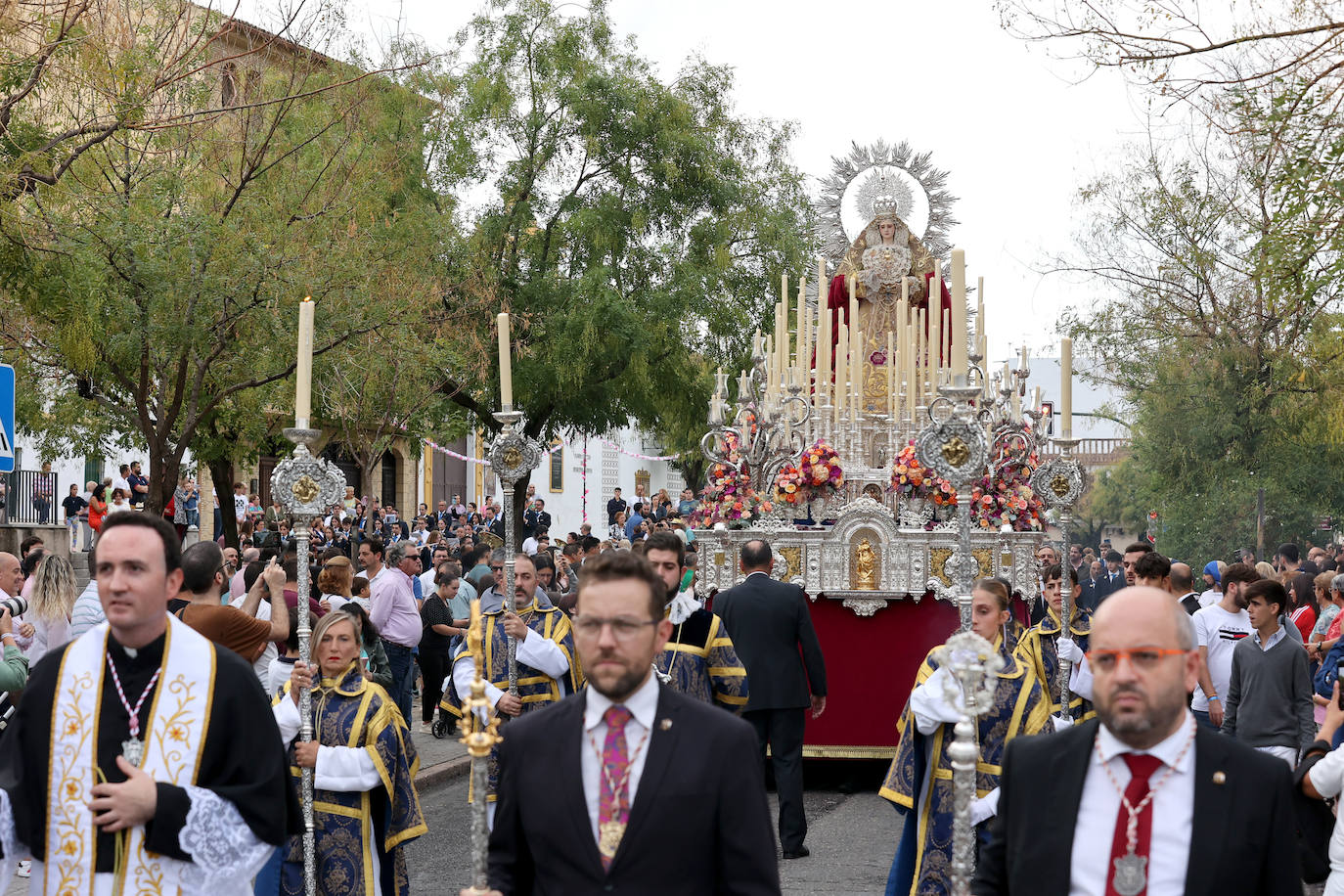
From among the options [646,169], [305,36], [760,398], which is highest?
[646,169]

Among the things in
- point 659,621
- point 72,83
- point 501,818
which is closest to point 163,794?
point 501,818

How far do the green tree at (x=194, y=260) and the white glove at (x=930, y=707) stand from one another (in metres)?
6.57

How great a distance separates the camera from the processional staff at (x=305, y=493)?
618 cm

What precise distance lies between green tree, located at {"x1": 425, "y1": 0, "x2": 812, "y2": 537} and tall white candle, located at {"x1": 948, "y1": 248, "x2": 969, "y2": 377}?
16777 mm

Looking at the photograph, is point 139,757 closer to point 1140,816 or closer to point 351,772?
point 351,772

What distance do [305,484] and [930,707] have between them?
112 inches

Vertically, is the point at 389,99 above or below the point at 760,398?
above

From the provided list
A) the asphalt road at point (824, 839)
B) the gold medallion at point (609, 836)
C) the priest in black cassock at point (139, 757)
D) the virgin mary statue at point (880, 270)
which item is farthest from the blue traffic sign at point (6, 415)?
the virgin mary statue at point (880, 270)

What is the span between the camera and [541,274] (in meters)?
25.7

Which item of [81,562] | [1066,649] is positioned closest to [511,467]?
[1066,649]

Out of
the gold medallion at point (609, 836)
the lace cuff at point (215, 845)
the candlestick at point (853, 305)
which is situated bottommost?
the lace cuff at point (215, 845)

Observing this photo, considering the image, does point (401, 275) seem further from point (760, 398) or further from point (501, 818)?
point (501, 818)

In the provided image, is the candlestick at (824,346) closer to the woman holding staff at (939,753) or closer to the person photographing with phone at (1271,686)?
the person photographing with phone at (1271,686)

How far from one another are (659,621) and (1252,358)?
2364 cm
